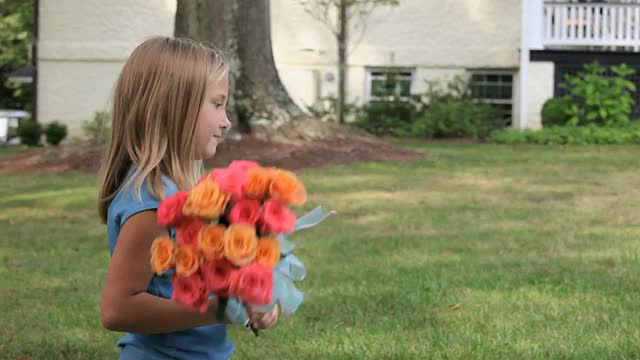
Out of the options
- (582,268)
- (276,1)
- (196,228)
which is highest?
(276,1)

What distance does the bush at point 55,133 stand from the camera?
23531mm

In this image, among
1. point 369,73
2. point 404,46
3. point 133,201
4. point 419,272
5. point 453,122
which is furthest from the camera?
point 369,73

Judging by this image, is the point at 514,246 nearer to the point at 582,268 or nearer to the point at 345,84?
the point at 582,268

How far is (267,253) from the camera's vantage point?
2344 mm

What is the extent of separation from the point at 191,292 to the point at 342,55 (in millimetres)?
22265

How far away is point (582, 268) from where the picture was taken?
279 inches

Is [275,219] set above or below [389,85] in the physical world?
below

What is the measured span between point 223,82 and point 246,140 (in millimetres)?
13065

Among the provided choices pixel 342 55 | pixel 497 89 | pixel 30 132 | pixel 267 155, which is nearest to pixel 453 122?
pixel 497 89

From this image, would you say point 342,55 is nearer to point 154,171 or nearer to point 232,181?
point 154,171

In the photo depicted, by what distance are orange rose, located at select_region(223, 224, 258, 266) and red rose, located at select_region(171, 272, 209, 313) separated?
0.41 ft

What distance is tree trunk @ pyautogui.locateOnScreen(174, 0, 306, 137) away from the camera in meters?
15.6

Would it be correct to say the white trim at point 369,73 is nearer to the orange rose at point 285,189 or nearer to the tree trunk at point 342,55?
the tree trunk at point 342,55

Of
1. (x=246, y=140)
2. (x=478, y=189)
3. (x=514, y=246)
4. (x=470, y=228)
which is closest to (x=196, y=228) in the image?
(x=514, y=246)
